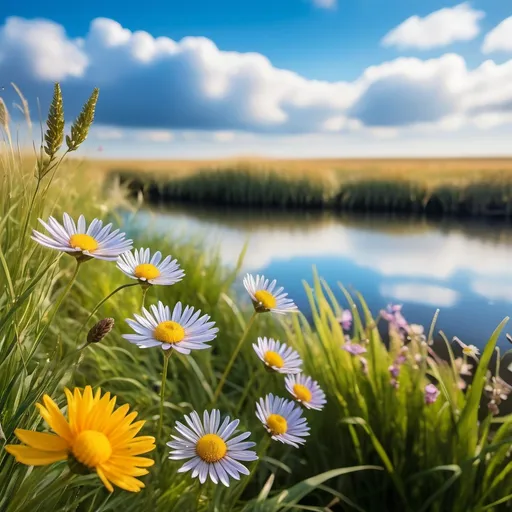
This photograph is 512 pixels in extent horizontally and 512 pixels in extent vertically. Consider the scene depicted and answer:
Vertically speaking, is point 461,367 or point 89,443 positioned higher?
point 89,443

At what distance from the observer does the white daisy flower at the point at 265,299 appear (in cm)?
82

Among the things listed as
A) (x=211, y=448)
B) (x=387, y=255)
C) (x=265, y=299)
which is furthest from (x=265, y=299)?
(x=387, y=255)

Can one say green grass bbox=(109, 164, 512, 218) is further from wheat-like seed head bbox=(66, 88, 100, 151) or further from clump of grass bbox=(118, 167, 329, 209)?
wheat-like seed head bbox=(66, 88, 100, 151)

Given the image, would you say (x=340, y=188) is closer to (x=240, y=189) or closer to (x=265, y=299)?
(x=240, y=189)

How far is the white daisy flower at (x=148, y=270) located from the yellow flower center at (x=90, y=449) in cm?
25

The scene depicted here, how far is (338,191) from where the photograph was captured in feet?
33.6

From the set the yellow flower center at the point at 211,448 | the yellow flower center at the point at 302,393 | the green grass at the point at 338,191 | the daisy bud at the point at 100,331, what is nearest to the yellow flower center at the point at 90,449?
the daisy bud at the point at 100,331

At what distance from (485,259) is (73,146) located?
5.70m

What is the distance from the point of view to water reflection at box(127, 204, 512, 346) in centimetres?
346

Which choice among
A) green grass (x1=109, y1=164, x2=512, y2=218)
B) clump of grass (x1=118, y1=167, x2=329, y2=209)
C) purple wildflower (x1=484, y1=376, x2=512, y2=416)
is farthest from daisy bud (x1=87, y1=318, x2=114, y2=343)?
clump of grass (x1=118, y1=167, x2=329, y2=209)

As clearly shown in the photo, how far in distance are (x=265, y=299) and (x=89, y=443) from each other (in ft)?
1.33

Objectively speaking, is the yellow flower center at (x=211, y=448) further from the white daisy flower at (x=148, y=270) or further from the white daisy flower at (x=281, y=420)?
the white daisy flower at (x=148, y=270)

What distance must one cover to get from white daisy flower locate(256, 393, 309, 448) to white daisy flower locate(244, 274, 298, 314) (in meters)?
0.13

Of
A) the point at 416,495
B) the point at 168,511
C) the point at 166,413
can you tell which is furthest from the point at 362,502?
the point at 168,511
